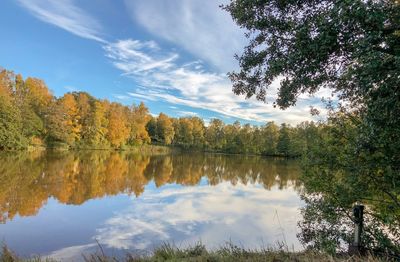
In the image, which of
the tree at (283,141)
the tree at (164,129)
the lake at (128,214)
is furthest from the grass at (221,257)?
the tree at (164,129)

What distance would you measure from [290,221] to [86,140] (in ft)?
174

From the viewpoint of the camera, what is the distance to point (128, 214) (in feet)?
42.1

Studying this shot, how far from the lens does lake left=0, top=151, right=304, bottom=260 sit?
9289mm

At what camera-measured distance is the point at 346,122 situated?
6664 millimetres

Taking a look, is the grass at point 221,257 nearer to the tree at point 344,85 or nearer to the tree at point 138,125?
the tree at point 344,85

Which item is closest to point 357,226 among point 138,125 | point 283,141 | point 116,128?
point 116,128

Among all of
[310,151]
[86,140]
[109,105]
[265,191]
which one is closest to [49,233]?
[310,151]

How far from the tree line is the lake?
4.71 m

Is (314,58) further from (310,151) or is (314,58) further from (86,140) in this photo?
(86,140)

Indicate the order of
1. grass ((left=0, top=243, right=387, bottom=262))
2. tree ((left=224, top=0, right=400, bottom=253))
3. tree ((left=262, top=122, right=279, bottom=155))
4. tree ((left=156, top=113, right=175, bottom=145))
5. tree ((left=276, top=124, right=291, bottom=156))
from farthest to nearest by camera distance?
tree ((left=156, top=113, right=175, bottom=145))
tree ((left=262, top=122, right=279, bottom=155))
tree ((left=276, top=124, right=291, bottom=156))
grass ((left=0, top=243, right=387, bottom=262))
tree ((left=224, top=0, right=400, bottom=253))

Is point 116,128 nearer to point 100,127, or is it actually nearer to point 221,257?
point 100,127

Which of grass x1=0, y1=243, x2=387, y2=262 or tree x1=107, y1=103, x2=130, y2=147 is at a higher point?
tree x1=107, y1=103, x2=130, y2=147

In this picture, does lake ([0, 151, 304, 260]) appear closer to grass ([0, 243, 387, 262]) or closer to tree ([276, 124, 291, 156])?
grass ([0, 243, 387, 262])

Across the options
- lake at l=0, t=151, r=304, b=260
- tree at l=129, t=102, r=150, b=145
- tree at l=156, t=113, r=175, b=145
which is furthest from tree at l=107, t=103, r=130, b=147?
lake at l=0, t=151, r=304, b=260
